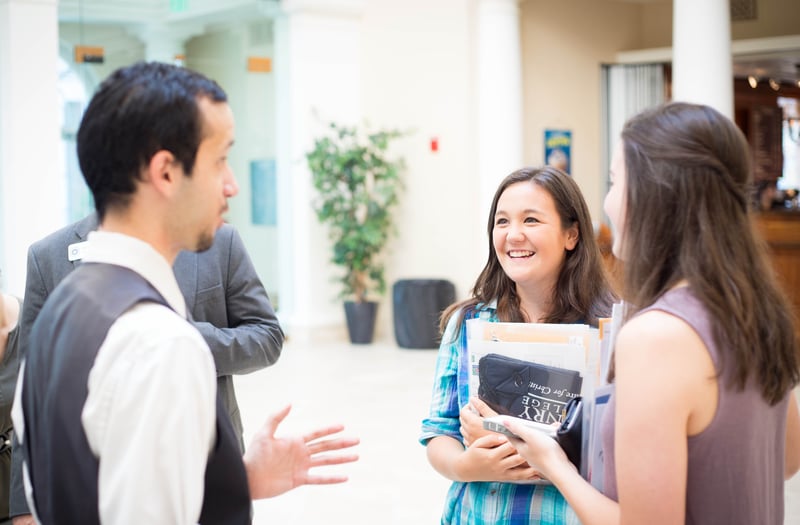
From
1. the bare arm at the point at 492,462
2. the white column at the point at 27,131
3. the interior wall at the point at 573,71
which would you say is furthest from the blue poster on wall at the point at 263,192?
the bare arm at the point at 492,462

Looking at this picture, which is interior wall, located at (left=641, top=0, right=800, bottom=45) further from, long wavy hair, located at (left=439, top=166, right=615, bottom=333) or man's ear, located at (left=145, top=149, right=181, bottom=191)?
man's ear, located at (left=145, top=149, right=181, bottom=191)

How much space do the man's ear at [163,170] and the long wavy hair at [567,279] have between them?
3.26 ft

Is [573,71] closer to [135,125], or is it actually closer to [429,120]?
[429,120]

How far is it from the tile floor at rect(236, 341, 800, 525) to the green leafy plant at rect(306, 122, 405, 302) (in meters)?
0.88

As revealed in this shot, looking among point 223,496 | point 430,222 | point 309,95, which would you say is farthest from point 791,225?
point 223,496

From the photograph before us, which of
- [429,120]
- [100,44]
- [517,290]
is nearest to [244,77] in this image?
[100,44]

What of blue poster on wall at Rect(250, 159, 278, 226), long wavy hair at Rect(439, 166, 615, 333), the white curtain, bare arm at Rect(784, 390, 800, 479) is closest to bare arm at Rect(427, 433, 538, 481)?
long wavy hair at Rect(439, 166, 615, 333)

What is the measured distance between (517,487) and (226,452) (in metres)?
0.85

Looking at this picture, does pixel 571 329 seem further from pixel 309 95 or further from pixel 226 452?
pixel 309 95

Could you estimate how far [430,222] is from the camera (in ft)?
33.3

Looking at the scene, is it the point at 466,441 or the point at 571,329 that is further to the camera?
the point at 466,441

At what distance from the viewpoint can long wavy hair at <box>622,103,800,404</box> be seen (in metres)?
1.36

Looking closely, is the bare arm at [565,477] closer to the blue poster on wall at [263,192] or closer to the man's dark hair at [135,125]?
the man's dark hair at [135,125]

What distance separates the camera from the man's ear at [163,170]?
128 centimetres
